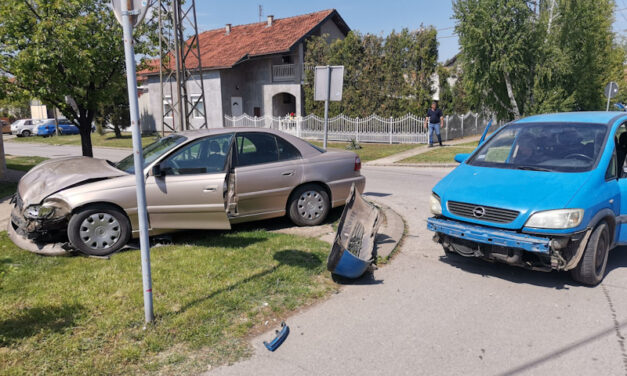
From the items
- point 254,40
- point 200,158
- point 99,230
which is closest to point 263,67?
point 254,40

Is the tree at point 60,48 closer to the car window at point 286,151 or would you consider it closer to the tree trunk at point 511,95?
the car window at point 286,151

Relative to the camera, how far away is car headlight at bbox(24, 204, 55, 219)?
520 cm

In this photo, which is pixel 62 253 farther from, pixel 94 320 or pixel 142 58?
pixel 142 58

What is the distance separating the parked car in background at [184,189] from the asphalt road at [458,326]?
6.34 feet

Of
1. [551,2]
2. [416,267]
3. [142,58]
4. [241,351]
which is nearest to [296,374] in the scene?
[241,351]

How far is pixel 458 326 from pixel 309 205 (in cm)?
335

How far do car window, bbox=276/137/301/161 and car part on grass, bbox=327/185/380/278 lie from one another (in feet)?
4.43

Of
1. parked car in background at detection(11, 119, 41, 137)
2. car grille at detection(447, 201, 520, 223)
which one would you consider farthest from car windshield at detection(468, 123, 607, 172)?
parked car in background at detection(11, 119, 41, 137)

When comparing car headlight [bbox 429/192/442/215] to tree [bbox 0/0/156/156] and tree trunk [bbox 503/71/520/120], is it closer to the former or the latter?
tree [bbox 0/0/156/156]

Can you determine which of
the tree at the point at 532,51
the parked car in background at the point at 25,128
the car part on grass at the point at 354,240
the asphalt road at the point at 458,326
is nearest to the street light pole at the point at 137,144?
the asphalt road at the point at 458,326

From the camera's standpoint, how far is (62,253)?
537cm

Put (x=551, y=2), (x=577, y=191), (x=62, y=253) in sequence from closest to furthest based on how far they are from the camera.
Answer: (x=577, y=191) < (x=62, y=253) < (x=551, y=2)

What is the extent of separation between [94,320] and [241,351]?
1329mm

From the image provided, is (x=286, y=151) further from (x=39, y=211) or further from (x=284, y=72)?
(x=284, y=72)
